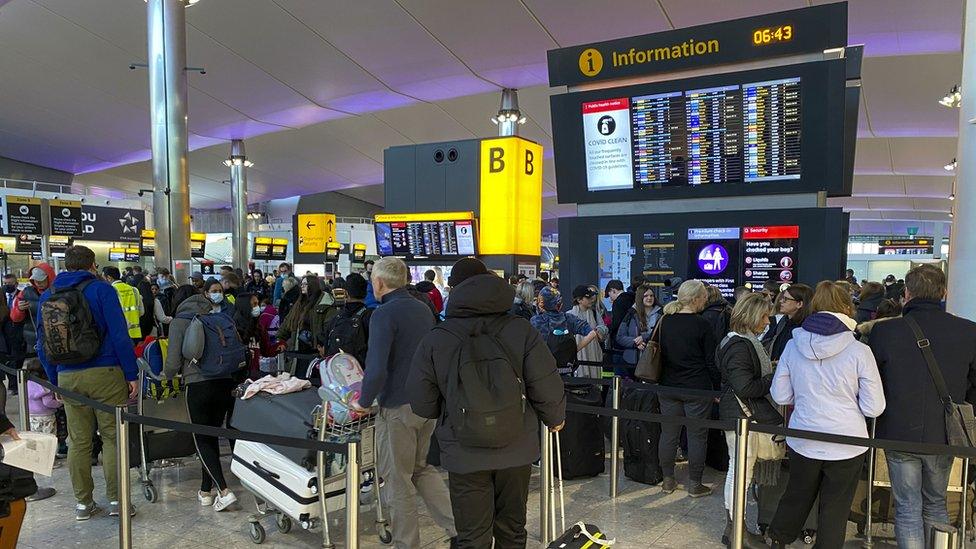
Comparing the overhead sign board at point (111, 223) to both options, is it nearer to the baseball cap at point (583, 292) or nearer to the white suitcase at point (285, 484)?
the baseball cap at point (583, 292)

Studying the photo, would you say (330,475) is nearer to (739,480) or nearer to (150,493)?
(150,493)

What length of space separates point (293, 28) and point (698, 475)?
51.1ft

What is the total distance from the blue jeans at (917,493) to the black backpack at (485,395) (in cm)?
232

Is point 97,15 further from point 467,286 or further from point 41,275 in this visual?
point 467,286

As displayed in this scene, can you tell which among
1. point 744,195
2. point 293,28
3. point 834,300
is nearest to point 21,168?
point 293,28

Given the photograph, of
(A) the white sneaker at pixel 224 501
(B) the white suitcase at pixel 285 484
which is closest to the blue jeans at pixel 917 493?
(B) the white suitcase at pixel 285 484

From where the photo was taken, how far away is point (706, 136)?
280 inches

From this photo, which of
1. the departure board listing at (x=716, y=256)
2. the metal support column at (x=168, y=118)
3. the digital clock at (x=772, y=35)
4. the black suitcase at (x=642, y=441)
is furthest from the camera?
the metal support column at (x=168, y=118)

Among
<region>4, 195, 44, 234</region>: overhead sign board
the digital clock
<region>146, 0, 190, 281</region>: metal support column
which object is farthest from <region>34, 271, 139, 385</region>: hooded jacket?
<region>4, 195, 44, 234</region>: overhead sign board

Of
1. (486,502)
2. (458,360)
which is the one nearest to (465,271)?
(458,360)

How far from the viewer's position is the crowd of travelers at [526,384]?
290 centimetres

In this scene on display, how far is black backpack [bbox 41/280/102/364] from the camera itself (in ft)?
13.8

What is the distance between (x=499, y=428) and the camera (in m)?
2.75

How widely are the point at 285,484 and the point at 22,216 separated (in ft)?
58.4
